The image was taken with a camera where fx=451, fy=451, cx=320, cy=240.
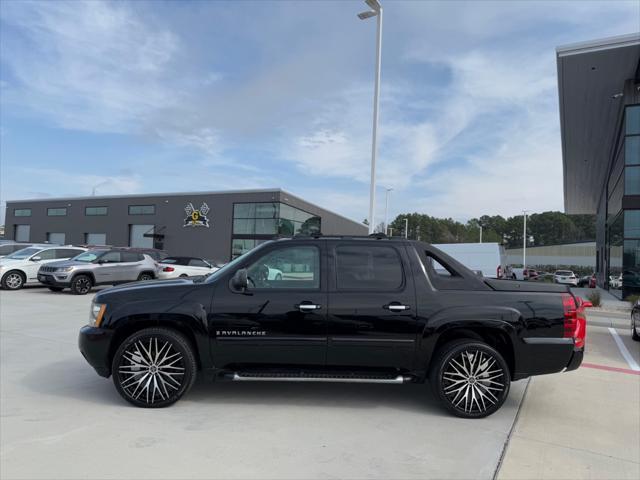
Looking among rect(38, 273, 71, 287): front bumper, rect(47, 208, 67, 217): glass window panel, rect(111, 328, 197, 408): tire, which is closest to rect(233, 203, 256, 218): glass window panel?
rect(47, 208, 67, 217): glass window panel

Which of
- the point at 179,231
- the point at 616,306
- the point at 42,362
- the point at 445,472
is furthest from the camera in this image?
the point at 179,231

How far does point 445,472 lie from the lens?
3.30 meters

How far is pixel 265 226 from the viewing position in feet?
141

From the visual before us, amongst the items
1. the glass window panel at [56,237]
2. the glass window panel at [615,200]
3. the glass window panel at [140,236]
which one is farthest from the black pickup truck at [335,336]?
the glass window panel at [56,237]

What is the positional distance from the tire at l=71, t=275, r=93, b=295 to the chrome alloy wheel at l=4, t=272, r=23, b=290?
8.53 ft

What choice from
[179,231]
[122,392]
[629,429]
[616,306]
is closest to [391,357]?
[629,429]

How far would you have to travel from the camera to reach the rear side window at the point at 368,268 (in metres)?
4.56

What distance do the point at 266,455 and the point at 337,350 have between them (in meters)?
1.24

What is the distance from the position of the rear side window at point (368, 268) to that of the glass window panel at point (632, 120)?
70.5 ft

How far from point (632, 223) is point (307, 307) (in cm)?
2114

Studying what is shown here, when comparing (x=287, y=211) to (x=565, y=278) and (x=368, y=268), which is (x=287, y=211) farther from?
(x=368, y=268)

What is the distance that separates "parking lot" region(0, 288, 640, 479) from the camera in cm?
330

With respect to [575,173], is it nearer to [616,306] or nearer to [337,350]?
[616,306]

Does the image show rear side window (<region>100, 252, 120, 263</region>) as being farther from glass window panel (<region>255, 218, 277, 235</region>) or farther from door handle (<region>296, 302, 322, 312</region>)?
glass window panel (<region>255, 218, 277, 235</region>)
